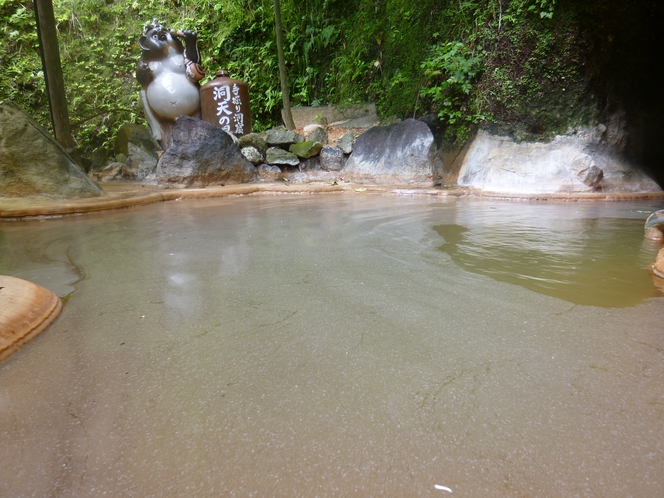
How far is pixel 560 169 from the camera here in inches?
216

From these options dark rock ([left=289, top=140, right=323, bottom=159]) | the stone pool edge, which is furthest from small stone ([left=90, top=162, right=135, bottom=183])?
dark rock ([left=289, top=140, right=323, bottom=159])

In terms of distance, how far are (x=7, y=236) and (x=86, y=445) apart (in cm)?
316

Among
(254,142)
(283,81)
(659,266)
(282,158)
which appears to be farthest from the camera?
(283,81)

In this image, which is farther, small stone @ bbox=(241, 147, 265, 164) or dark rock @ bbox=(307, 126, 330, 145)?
dark rock @ bbox=(307, 126, 330, 145)

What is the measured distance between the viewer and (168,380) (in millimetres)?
1287

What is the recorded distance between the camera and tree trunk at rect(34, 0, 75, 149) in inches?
268

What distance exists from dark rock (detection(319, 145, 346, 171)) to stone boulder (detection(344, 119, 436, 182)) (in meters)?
0.18

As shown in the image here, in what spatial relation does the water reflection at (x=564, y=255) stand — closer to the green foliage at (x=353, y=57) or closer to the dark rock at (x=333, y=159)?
the green foliage at (x=353, y=57)

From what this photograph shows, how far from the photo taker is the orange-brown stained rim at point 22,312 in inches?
58.5

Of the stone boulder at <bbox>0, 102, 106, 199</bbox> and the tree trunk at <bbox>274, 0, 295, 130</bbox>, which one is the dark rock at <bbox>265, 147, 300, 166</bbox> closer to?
the tree trunk at <bbox>274, 0, 295, 130</bbox>

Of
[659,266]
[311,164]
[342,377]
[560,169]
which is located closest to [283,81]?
[311,164]

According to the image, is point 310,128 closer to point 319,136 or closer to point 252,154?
point 319,136

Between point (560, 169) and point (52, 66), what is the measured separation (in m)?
7.95

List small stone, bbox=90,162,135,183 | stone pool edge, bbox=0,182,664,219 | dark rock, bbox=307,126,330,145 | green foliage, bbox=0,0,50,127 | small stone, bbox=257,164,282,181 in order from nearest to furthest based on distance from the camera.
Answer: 1. stone pool edge, bbox=0,182,664,219
2. small stone, bbox=257,164,282,181
3. small stone, bbox=90,162,135,183
4. dark rock, bbox=307,126,330,145
5. green foliage, bbox=0,0,50,127
